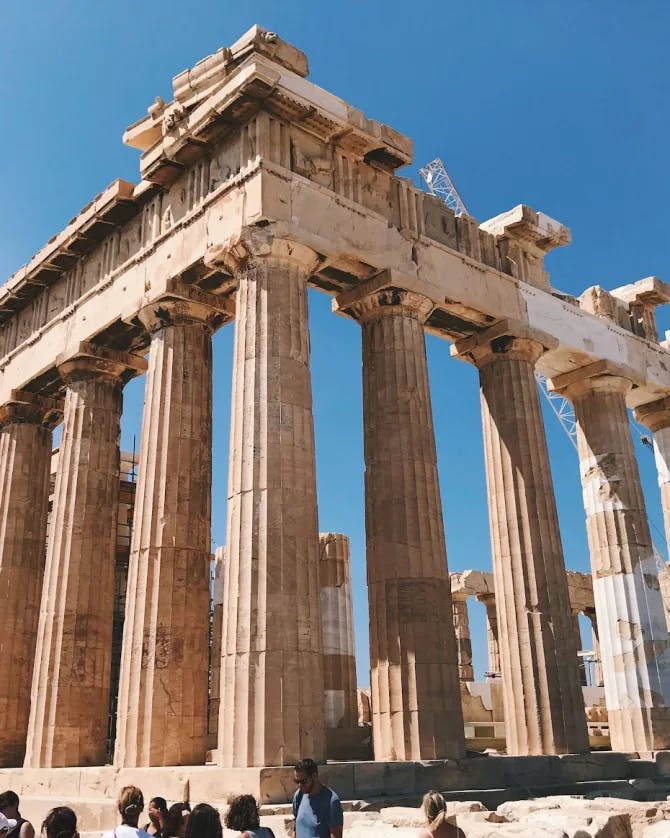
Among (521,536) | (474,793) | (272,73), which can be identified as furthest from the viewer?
(521,536)

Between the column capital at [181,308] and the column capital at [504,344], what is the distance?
6837mm

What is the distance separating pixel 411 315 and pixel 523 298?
5.06 meters

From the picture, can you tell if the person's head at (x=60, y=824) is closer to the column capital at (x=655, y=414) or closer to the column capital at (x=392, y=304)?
the column capital at (x=392, y=304)

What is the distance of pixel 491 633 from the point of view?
141 feet

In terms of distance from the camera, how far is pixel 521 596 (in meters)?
21.1

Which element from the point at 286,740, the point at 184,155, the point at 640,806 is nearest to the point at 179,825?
the point at 286,740

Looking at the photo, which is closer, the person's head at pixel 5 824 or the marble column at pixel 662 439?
the person's head at pixel 5 824

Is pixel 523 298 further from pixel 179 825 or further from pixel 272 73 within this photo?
pixel 179 825

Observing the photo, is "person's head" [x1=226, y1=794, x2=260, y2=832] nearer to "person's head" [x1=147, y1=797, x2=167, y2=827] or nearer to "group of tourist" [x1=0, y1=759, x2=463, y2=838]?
"group of tourist" [x1=0, y1=759, x2=463, y2=838]

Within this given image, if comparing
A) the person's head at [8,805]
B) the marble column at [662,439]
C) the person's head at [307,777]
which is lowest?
the person's head at [8,805]

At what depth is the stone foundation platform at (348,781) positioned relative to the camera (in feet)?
46.1

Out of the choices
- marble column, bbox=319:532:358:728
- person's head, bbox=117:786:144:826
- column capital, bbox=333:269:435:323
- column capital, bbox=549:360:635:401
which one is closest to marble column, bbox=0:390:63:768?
marble column, bbox=319:532:358:728

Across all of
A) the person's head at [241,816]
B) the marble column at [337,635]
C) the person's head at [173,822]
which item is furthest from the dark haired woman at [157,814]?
the marble column at [337,635]

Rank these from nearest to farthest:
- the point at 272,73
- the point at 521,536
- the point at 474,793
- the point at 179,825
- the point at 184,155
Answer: the point at 179,825 < the point at 474,793 < the point at 272,73 < the point at 184,155 < the point at 521,536
